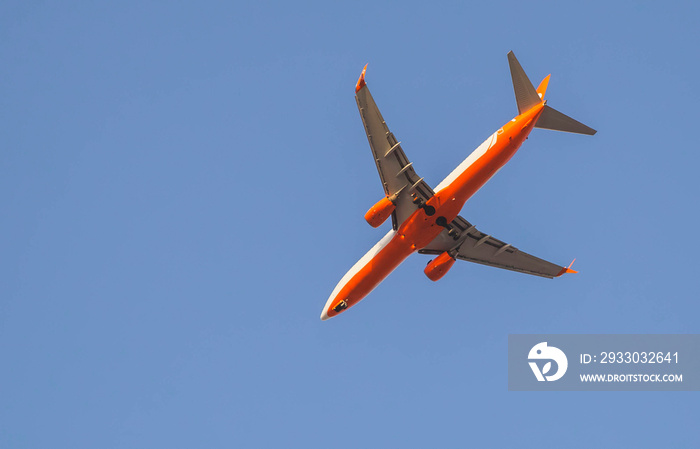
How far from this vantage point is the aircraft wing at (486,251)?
53.1 metres

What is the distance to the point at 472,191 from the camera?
4806 centimetres

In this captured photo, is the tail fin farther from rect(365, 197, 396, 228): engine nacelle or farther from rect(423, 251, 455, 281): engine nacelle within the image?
rect(423, 251, 455, 281): engine nacelle

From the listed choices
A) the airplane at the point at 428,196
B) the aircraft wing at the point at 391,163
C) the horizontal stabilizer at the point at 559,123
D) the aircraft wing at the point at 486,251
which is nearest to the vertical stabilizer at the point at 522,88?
the airplane at the point at 428,196

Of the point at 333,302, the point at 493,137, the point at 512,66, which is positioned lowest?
the point at 333,302

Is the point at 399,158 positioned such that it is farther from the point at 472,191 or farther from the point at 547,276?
the point at 547,276

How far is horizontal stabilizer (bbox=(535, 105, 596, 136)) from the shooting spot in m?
47.6

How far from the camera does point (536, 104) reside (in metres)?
47.2

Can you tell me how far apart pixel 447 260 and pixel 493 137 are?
396 inches

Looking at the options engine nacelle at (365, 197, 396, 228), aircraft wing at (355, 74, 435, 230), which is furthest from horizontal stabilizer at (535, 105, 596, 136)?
engine nacelle at (365, 197, 396, 228)

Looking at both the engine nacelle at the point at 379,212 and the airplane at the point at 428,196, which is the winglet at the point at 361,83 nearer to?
the airplane at the point at 428,196

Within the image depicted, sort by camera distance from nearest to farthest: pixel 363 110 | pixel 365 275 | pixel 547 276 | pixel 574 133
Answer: pixel 363 110, pixel 574 133, pixel 365 275, pixel 547 276

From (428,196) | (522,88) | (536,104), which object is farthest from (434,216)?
(522,88)

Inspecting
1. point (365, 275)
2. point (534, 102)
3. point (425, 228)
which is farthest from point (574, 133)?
point (365, 275)

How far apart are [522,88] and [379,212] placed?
36.7 feet
